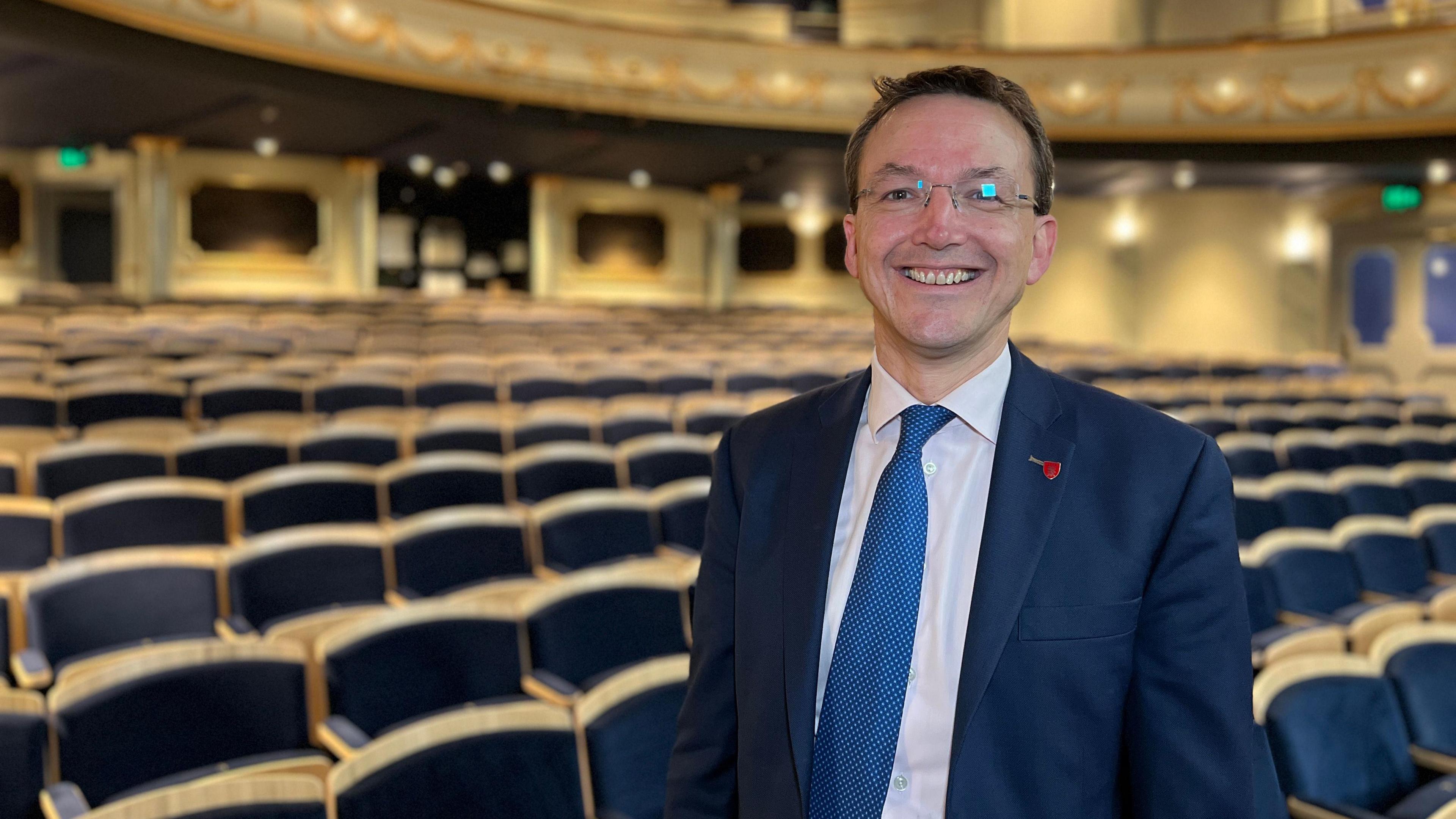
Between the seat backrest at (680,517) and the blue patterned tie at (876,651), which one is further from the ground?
the blue patterned tie at (876,651)

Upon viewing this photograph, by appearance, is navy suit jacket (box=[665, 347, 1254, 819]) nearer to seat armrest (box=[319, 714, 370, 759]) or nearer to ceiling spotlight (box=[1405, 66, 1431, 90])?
seat armrest (box=[319, 714, 370, 759])

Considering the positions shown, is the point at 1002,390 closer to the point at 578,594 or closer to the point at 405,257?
the point at 578,594

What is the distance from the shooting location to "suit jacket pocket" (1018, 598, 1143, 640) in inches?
36.1

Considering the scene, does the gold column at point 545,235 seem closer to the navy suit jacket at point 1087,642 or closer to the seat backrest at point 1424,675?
the seat backrest at point 1424,675

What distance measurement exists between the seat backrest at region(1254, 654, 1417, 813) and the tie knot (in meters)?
1.67

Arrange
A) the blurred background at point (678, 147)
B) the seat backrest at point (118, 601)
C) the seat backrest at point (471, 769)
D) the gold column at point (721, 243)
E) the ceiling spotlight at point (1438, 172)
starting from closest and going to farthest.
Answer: the seat backrest at point (471, 769) → the seat backrest at point (118, 601) → the blurred background at point (678, 147) → the ceiling spotlight at point (1438, 172) → the gold column at point (721, 243)

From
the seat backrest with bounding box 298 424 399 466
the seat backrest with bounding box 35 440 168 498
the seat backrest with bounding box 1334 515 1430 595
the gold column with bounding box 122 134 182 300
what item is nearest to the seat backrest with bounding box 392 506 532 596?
the seat backrest with bounding box 298 424 399 466

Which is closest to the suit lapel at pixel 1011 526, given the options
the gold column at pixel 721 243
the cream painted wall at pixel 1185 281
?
the cream painted wall at pixel 1185 281

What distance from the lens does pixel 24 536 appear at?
3.31 meters

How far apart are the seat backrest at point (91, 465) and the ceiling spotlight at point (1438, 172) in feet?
35.8

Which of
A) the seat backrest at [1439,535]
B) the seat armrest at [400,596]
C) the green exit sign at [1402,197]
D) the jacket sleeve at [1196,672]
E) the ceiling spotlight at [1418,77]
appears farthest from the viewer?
the green exit sign at [1402,197]

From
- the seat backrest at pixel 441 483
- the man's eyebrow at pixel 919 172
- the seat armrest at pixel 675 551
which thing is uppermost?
the man's eyebrow at pixel 919 172

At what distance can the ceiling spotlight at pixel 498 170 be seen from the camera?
12835 millimetres

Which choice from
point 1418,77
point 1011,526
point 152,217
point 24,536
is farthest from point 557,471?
point 1418,77
